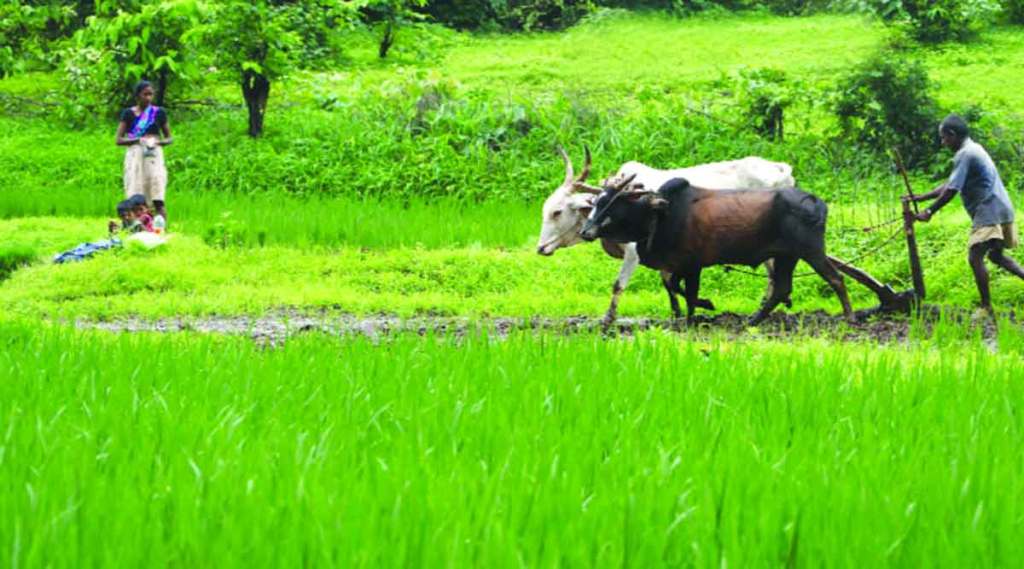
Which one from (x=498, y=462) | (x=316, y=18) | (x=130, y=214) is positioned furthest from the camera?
(x=316, y=18)

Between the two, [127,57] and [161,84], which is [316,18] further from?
[127,57]

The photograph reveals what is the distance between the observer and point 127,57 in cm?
1495

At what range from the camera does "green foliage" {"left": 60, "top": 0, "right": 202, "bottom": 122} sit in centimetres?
1348

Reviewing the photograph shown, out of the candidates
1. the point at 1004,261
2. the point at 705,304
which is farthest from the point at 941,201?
the point at 705,304

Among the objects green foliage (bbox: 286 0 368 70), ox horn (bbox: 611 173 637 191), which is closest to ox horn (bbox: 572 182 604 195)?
ox horn (bbox: 611 173 637 191)

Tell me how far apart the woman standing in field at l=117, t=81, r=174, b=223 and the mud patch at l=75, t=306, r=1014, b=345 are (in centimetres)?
272

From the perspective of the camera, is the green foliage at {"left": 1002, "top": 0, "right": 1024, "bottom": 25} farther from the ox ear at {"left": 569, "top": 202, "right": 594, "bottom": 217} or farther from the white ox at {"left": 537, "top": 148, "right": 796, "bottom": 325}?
the ox ear at {"left": 569, "top": 202, "right": 594, "bottom": 217}

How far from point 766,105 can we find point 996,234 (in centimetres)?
627

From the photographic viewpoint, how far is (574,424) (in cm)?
333

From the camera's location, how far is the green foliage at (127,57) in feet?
44.2

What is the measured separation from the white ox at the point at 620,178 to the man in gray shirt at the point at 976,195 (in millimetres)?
1410

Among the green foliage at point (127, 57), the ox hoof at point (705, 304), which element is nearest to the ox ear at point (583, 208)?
the ox hoof at point (705, 304)

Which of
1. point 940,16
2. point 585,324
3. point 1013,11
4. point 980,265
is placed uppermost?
point 1013,11

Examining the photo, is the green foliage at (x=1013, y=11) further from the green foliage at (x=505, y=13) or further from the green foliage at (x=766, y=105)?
the green foliage at (x=766, y=105)
